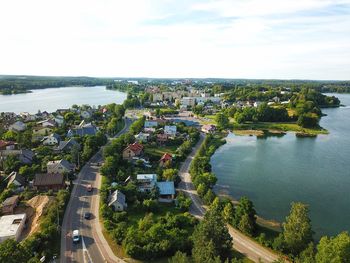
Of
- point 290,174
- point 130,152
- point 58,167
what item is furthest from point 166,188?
point 290,174

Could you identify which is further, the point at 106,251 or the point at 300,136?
the point at 300,136

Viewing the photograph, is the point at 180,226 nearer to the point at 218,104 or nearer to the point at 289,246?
the point at 289,246

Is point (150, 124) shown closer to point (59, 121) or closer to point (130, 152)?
point (59, 121)

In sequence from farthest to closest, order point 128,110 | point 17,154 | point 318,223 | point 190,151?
point 128,110, point 190,151, point 17,154, point 318,223

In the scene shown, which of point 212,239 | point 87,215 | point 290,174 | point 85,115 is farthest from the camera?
point 85,115

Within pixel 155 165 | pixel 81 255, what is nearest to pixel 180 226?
pixel 81 255

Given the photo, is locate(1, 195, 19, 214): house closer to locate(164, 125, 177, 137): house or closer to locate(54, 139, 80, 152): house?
locate(54, 139, 80, 152): house

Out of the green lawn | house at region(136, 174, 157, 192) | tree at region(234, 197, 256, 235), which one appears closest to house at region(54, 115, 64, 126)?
house at region(136, 174, 157, 192)

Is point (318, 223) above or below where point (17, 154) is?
below
